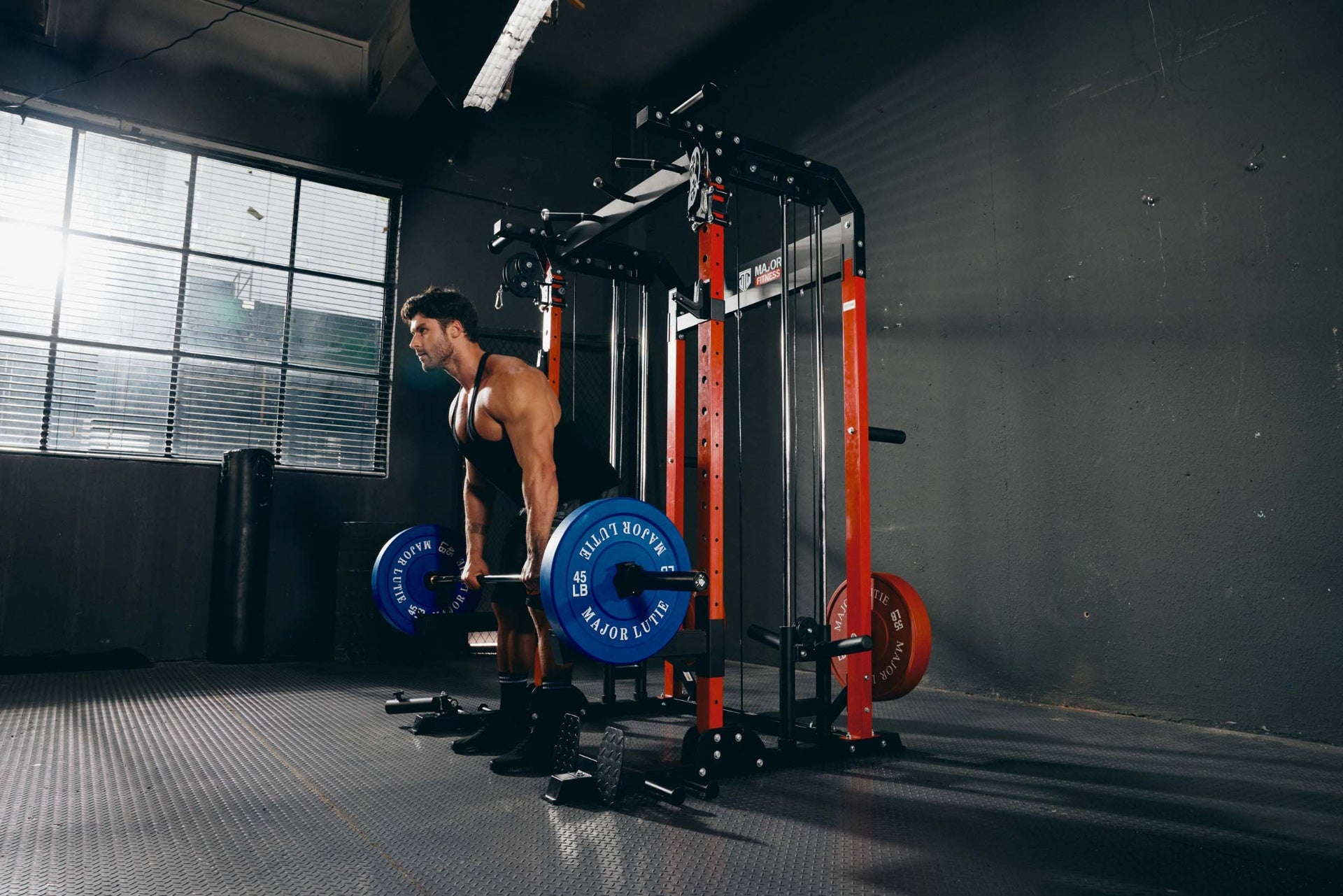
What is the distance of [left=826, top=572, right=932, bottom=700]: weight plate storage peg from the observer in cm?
257

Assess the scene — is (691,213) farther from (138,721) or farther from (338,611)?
(338,611)

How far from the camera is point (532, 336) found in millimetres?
5422

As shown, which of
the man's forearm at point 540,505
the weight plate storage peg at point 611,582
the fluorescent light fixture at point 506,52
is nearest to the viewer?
the weight plate storage peg at point 611,582

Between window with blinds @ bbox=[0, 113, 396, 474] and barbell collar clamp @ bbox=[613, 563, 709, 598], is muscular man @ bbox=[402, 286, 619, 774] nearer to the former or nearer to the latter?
barbell collar clamp @ bbox=[613, 563, 709, 598]

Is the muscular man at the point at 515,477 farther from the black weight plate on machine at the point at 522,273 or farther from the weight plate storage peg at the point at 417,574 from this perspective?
the black weight plate on machine at the point at 522,273

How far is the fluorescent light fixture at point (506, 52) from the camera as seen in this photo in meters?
3.88

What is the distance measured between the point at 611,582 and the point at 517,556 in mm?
899

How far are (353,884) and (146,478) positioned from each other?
3836 millimetres

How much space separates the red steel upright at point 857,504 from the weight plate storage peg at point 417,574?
4.05ft

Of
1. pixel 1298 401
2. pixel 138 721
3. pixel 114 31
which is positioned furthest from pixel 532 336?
pixel 1298 401

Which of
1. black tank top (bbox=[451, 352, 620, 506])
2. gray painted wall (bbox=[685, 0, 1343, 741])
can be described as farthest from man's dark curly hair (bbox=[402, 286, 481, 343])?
gray painted wall (bbox=[685, 0, 1343, 741])

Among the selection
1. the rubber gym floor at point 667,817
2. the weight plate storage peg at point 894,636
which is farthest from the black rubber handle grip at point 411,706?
the weight plate storage peg at point 894,636

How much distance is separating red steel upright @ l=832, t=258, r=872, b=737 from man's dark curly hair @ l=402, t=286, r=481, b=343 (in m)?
1.15

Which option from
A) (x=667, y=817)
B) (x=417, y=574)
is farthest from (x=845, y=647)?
(x=417, y=574)
